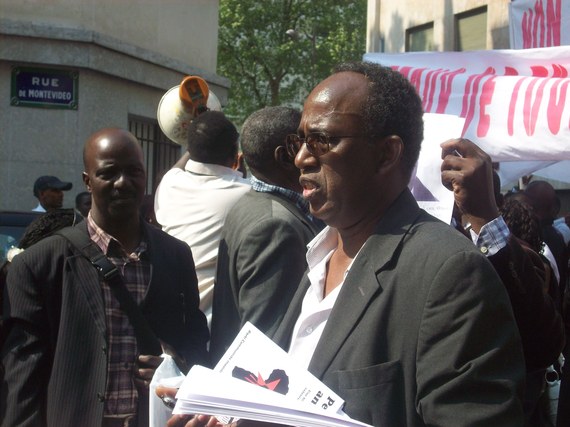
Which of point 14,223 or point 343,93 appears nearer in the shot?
point 343,93

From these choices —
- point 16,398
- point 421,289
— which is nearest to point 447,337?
point 421,289

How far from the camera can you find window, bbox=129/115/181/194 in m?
13.5

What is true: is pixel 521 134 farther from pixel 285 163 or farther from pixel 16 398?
pixel 16 398

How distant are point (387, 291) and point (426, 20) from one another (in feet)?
46.2

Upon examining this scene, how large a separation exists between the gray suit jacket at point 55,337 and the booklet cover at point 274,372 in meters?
1.03

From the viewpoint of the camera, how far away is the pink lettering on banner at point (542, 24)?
6246 mm

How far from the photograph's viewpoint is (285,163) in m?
3.81

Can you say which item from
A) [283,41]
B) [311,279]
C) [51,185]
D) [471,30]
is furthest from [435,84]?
[283,41]

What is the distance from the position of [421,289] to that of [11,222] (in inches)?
219

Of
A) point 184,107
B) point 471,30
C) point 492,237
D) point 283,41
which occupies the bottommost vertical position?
point 492,237

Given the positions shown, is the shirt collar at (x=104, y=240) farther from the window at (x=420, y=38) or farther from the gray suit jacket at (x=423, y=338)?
the window at (x=420, y=38)

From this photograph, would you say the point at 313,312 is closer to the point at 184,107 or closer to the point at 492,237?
the point at 492,237

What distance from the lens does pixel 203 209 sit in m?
4.20

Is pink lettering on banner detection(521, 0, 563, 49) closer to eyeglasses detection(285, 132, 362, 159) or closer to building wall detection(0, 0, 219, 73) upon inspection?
eyeglasses detection(285, 132, 362, 159)
